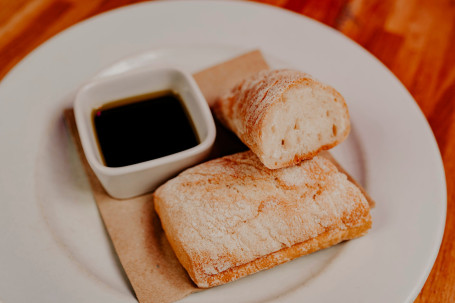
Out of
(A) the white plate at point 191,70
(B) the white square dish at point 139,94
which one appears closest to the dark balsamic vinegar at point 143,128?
(B) the white square dish at point 139,94

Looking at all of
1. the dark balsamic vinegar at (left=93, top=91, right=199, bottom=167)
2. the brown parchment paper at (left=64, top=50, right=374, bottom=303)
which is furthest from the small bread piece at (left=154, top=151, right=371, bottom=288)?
the dark balsamic vinegar at (left=93, top=91, right=199, bottom=167)

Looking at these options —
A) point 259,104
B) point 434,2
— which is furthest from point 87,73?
point 434,2

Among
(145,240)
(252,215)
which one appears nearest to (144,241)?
(145,240)

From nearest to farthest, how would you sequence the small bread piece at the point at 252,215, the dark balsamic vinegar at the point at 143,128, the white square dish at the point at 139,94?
the small bread piece at the point at 252,215
the white square dish at the point at 139,94
the dark balsamic vinegar at the point at 143,128

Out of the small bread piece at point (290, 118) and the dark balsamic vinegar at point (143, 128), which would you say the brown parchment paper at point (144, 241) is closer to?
the dark balsamic vinegar at point (143, 128)

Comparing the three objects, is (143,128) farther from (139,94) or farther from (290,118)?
(290,118)

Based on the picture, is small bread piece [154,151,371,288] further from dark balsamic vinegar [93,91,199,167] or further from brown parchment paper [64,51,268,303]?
dark balsamic vinegar [93,91,199,167]

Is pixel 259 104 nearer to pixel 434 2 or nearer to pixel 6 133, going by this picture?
pixel 6 133
